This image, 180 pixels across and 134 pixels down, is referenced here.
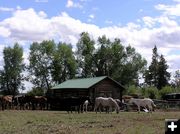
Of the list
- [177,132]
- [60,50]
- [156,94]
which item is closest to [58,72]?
[60,50]

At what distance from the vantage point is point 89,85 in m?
53.7

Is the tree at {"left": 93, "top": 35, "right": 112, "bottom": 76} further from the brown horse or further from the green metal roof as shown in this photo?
the brown horse

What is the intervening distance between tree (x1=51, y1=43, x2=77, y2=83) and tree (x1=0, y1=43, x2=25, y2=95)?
12413 millimetres

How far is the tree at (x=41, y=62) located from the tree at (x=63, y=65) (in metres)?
2.06

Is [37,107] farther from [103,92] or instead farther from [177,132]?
[177,132]

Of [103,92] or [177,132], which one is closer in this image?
[177,132]

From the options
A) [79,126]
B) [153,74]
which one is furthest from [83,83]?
[153,74]

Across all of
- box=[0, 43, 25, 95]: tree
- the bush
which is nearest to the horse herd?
the bush

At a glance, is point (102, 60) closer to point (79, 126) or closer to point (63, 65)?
point (63, 65)

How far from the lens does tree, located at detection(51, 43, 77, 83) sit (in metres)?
94.8

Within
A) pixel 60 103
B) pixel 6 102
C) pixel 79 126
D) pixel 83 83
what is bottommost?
pixel 79 126

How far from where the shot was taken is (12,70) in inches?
4067

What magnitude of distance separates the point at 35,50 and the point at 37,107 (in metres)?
49.3

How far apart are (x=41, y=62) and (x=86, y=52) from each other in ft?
36.3
